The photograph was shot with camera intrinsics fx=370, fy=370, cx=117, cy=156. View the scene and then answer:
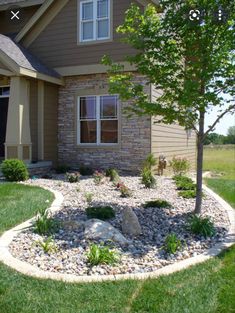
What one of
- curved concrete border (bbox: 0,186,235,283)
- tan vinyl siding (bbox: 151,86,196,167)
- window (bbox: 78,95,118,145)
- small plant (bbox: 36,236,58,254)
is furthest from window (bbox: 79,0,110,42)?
small plant (bbox: 36,236,58,254)

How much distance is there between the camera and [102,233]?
542 cm

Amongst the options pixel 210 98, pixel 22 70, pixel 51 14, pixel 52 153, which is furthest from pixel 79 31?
pixel 210 98

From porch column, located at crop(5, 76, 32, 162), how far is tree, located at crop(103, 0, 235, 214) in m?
6.17

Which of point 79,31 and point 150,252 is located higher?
point 79,31

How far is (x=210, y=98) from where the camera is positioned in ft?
20.4

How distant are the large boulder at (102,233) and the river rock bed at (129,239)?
0.35 feet

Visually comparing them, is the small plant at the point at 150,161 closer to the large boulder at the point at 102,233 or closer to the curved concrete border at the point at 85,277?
the curved concrete border at the point at 85,277

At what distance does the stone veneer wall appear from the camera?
1288cm

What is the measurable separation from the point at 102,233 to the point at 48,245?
33.4 inches

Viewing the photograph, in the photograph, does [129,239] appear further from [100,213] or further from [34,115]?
[34,115]

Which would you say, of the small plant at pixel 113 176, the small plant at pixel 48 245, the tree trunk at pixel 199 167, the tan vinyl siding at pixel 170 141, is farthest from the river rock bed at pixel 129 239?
the tan vinyl siding at pixel 170 141

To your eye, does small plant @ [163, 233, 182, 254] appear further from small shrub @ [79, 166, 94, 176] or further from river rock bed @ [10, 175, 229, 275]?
small shrub @ [79, 166, 94, 176]

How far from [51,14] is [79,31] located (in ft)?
4.60

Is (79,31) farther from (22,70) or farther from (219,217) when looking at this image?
(219,217)
